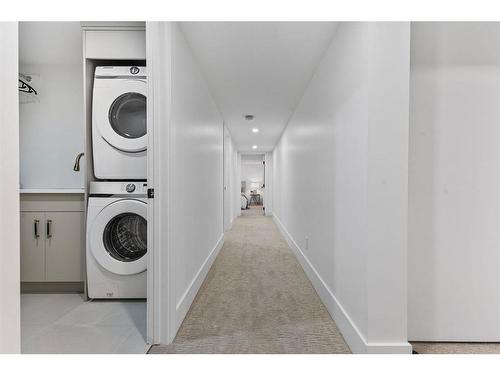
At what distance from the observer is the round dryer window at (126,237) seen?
211cm

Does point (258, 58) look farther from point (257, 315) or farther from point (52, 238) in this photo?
point (52, 238)

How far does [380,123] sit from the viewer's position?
1.30 metres

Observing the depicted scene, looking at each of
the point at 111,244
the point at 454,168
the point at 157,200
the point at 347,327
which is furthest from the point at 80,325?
the point at 454,168

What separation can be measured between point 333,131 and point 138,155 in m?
1.55

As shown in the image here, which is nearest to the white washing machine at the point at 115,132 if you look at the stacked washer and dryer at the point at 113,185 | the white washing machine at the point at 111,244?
the stacked washer and dryer at the point at 113,185

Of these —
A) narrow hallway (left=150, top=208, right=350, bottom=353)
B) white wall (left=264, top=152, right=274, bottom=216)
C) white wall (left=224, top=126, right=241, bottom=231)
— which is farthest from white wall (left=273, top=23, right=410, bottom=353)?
white wall (left=264, top=152, right=274, bottom=216)

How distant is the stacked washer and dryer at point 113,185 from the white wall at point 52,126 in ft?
2.65

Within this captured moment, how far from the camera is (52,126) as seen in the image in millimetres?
2709

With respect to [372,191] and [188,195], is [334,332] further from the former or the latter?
[188,195]

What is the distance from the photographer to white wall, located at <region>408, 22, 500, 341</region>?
150 centimetres

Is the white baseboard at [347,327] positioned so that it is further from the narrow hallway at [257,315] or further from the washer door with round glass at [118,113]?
the washer door with round glass at [118,113]

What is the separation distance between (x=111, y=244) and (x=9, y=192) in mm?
1535

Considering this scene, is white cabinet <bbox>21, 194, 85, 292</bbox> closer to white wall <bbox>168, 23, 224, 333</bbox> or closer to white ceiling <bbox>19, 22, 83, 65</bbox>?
white wall <bbox>168, 23, 224, 333</bbox>

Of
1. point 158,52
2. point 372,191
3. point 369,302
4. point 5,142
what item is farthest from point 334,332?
point 158,52
